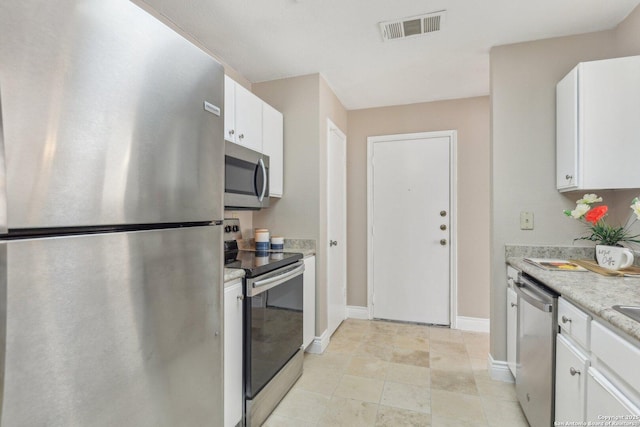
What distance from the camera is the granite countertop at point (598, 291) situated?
98 cm

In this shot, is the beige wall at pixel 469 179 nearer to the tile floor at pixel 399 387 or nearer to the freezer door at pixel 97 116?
the tile floor at pixel 399 387

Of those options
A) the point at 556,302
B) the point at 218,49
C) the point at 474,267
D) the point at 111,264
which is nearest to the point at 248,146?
the point at 218,49

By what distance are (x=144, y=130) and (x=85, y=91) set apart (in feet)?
0.53

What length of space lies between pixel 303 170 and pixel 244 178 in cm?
79

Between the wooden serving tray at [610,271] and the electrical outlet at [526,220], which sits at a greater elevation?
the electrical outlet at [526,220]

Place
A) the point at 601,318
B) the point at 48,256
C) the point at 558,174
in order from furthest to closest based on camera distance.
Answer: the point at 558,174 < the point at 601,318 < the point at 48,256

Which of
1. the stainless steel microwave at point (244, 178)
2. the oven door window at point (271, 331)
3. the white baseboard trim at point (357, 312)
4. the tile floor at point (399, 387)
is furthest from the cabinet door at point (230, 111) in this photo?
the white baseboard trim at point (357, 312)

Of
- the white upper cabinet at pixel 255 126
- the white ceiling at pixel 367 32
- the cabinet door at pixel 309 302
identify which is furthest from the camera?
the cabinet door at pixel 309 302

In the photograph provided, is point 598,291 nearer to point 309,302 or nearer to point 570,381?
point 570,381

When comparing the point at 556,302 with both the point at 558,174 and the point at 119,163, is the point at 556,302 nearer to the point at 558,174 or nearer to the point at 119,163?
the point at 558,174

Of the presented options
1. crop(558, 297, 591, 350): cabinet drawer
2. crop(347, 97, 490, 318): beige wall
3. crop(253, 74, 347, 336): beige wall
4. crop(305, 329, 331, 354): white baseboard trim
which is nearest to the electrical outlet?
crop(558, 297, 591, 350): cabinet drawer

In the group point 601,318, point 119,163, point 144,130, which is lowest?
point 601,318

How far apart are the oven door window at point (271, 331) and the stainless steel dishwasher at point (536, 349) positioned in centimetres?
140

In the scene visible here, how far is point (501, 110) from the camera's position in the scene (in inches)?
87.9
